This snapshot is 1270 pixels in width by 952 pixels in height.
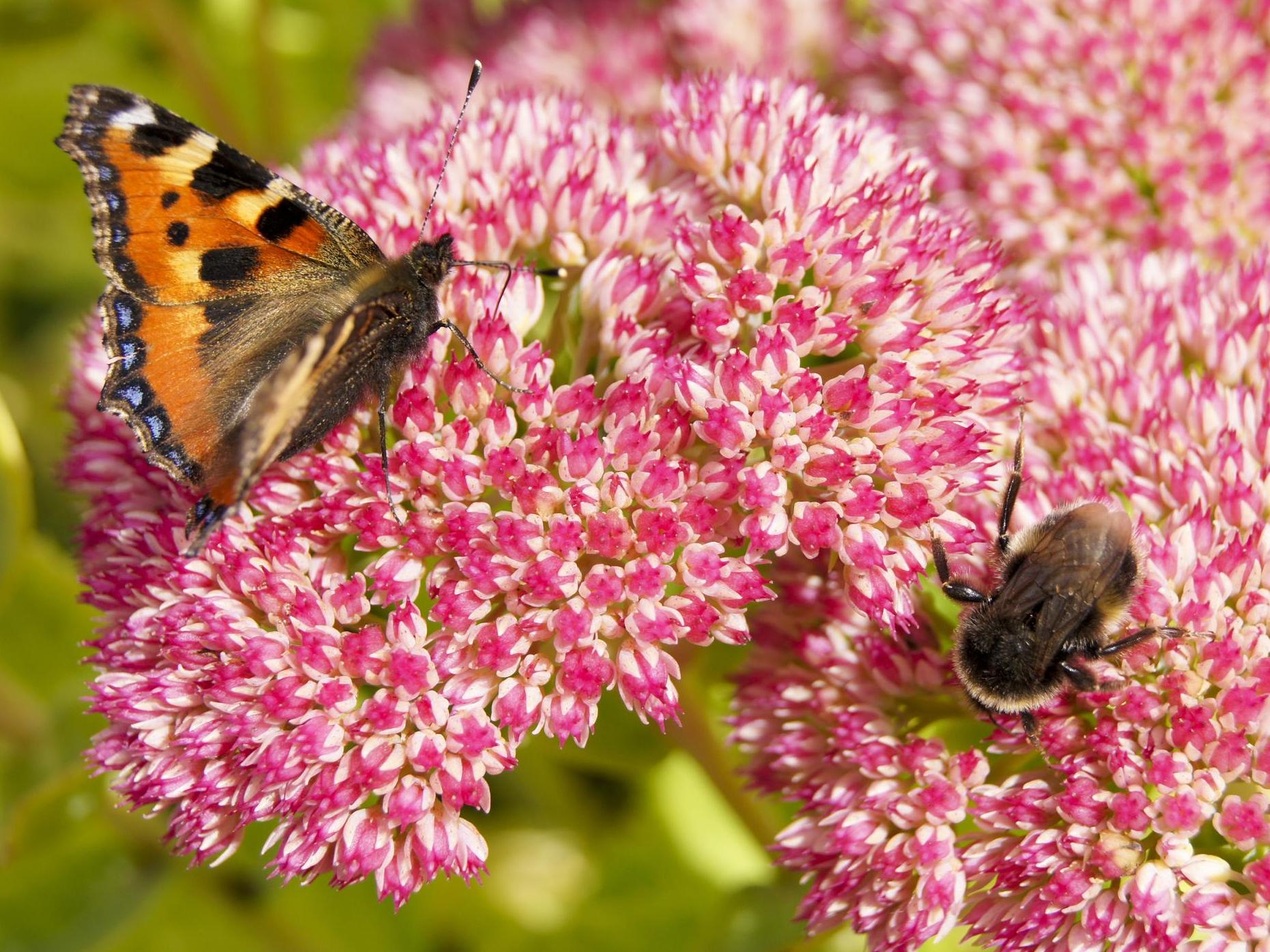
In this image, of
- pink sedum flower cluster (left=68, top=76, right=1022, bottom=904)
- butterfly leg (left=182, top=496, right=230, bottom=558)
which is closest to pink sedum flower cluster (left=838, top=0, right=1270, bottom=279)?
pink sedum flower cluster (left=68, top=76, right=1022, bottom=904)

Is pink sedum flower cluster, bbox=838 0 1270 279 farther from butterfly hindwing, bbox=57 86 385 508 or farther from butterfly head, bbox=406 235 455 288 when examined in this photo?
butterfly hindwing, bbox=57 86 385 508

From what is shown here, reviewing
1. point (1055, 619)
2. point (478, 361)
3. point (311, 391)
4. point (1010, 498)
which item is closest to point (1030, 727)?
point (1055, 619)

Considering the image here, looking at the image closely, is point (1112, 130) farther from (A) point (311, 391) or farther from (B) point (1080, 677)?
(A) point (311, 391)

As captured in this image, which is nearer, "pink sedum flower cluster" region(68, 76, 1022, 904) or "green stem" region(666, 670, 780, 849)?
"pink sedum flower cluster" region(68, 76, 1022, 904)

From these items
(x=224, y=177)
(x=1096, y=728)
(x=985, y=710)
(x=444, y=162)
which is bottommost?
(x=1096, y=728)

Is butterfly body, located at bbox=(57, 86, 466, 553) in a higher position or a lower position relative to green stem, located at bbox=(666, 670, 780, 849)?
higher

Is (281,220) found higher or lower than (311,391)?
higher

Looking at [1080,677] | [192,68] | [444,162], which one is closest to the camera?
[1080,677]
